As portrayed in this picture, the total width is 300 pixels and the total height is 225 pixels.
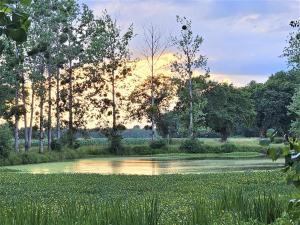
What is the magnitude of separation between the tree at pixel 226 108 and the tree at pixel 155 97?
10.3 metres

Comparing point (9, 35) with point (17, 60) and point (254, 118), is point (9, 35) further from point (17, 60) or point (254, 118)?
point (254, 118)

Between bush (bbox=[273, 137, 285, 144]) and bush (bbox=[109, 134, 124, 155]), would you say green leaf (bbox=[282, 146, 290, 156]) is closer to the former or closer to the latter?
bush (bbox=[273, 137, 285, 144])

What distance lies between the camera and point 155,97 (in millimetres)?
65250

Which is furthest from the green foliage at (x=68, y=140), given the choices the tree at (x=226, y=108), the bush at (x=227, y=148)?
the tree at (x=226, y=108)

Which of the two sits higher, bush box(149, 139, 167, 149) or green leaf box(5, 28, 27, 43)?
green leaf box(5, 28, 27, 43)

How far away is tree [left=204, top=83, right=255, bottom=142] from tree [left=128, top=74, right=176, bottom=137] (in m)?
10.3

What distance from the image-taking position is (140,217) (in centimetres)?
540

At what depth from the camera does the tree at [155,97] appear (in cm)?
6328

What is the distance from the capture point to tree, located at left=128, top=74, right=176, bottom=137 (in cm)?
6328

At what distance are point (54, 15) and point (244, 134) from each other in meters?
67.1

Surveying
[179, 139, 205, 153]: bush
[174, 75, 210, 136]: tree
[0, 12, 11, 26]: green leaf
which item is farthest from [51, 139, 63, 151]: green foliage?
[0, 12, 11, 26]: green leaf

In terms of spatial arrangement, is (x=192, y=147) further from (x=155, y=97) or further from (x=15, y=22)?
(x=15, y=22)

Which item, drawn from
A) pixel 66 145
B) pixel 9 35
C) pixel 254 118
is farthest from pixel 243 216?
pixel 254 118

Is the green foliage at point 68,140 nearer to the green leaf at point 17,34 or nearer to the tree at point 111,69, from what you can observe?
the tree at point 111,69
